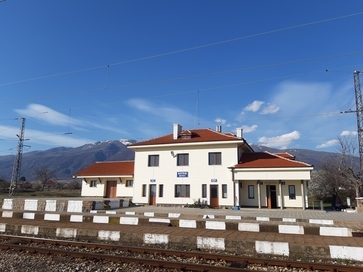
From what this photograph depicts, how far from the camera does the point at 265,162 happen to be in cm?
2619

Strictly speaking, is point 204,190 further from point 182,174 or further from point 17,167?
point 17,167

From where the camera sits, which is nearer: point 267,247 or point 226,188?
point 267,247

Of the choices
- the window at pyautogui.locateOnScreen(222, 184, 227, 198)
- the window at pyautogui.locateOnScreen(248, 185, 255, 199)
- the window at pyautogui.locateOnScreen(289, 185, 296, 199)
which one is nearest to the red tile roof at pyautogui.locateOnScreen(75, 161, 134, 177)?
the window at pyautogui.locateOnScreen(222, 184, 227, 198)

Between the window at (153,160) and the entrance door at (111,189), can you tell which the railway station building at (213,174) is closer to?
the window at (153,160)

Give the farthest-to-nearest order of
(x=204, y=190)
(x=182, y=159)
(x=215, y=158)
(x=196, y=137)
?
(x=196, y=137), (x=182, y=159), (x=215, y=158), (x=204, y=190)

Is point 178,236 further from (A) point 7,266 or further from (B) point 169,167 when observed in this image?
(B) point 169,167

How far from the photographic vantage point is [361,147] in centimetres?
3731

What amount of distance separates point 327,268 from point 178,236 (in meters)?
4.55

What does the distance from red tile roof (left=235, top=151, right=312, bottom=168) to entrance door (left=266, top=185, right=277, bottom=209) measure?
255 centimetres

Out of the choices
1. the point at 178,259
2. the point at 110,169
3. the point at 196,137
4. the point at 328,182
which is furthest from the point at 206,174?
the point at 328,182

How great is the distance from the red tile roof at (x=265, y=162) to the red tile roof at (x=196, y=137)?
2.55 metres

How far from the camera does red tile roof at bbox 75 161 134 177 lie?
34.4 m

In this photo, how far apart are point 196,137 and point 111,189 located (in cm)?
1375

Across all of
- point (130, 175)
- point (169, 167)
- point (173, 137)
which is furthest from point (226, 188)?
point (130, 175)
